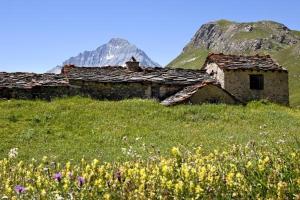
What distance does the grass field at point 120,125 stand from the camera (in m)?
22.6

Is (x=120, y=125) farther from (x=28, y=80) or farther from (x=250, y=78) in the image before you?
(x=250, y=78)

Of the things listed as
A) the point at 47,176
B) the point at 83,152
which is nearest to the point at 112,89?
the point at 83,152

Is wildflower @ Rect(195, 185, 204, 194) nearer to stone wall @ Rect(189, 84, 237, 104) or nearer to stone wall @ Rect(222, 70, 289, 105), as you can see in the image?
stone wall @ Rect(189, 84, 237, 104)

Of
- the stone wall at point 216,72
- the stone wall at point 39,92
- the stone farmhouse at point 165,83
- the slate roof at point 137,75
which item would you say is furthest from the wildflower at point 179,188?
the stone wall at point 216,72

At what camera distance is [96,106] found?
1348 inches

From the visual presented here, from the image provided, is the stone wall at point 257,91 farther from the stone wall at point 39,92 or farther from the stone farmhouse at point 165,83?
the stone wall at point 39,92

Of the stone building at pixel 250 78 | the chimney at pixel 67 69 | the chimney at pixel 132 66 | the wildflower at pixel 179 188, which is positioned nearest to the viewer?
the wildflower at pixel 179 188

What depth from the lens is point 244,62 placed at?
43.4 meters

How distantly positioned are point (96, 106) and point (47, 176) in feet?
Answer: 92.5

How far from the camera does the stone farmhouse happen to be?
38469 mm

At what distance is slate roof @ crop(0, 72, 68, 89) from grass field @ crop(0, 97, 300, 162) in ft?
8.95

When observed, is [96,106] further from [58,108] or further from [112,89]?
[112,89]

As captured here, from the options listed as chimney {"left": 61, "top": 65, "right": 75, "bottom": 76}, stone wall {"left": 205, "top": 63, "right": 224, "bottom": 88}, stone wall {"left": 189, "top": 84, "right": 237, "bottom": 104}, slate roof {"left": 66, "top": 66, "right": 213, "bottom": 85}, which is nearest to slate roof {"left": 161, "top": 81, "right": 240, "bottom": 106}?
stone wall {"left": 189, "top": 84, "right": 237, "bottom": 104}

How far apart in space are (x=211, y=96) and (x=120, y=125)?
1119 cm
